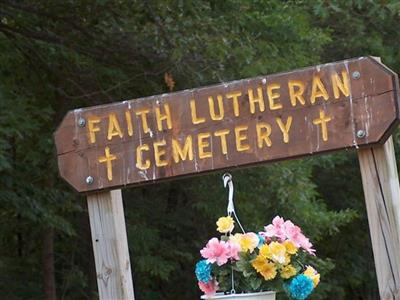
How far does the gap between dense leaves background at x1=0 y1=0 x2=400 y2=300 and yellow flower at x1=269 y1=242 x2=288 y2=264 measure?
12.7ft

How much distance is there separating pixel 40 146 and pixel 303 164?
2.84 metres

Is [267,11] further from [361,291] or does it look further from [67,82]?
[361,291]

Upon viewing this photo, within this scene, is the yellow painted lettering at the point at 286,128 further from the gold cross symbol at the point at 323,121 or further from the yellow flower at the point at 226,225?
the yellow flower at the point at 226,225

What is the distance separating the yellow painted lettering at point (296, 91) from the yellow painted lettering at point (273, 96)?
6 centimetres

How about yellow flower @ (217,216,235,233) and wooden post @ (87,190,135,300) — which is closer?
yellow flower @ (217,216,235,233)

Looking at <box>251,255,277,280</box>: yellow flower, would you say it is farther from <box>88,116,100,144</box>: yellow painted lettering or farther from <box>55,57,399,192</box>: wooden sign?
<box>88,116,100,144</box>: yellow painted lettering

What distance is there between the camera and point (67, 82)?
10406mm

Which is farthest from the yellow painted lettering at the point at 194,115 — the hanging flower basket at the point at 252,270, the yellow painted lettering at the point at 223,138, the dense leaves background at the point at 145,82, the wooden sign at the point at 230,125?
the dense leaves background at the point at 145,82

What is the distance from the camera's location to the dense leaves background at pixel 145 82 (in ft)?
29.4

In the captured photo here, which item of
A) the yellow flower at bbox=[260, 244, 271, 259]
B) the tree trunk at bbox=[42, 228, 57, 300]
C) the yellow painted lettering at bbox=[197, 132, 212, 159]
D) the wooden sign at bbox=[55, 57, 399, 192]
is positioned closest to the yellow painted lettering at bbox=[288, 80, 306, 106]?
the wooden sign at bbox=[55, 57, 399, 192]

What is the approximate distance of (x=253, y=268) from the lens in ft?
15.0

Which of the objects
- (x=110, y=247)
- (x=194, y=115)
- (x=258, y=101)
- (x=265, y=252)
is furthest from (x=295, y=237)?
(x=110, y=247)

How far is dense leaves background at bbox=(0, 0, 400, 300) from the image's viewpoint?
8.96 meters

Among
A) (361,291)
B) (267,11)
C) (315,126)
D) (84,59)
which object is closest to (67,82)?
(84,59)
